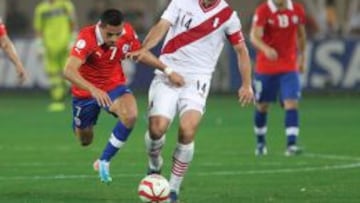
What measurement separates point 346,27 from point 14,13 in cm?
1064

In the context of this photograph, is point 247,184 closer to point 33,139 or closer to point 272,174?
point 272,174

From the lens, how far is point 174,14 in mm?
15703

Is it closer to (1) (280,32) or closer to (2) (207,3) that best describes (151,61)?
(2) (207,3)

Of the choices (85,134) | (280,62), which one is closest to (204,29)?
(85,134)

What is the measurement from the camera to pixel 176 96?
15.6 metres

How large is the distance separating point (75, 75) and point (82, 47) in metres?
0.51

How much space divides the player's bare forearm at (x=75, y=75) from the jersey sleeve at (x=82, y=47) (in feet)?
0.24

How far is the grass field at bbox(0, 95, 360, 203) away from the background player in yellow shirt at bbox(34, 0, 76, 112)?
1.35 meters

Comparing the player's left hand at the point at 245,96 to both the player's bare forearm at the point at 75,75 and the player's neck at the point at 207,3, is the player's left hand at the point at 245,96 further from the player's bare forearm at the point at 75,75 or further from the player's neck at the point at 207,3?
the player's bare forearm at the point at 75,75

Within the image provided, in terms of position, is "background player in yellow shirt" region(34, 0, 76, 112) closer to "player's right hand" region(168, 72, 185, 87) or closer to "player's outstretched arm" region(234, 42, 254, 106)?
"player's outstretched arm" region(234, 42, 254, 106)

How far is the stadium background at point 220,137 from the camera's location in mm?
16672

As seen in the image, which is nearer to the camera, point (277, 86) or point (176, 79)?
point (176, 79)

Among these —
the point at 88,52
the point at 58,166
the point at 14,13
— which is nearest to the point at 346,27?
the point at 14,13

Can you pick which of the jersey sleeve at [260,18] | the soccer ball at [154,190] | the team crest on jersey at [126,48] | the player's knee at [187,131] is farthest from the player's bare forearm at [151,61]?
the jersey sleeve at [260,18]
